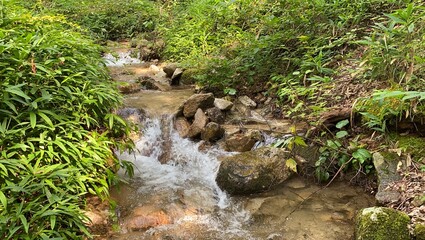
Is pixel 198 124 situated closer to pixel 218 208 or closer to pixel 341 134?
pixel 218 208

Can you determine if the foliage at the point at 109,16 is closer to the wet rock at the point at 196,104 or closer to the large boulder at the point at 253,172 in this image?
the wet rock at the point at 196,104

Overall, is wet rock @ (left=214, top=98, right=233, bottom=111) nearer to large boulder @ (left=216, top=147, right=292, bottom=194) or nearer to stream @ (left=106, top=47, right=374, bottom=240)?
stream @ (left=106, top=47, right=374, bottom=240)

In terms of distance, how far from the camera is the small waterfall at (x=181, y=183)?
3.49 m

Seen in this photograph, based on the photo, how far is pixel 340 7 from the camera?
5.59 m

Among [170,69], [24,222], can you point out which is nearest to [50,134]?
[24,222]

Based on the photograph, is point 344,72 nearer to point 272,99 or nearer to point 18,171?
point 272,99

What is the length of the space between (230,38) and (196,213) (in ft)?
16.8

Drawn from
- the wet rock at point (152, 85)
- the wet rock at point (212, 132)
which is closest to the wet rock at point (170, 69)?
the wet rock at point (152, 85)

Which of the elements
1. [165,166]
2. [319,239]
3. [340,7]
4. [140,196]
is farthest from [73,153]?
[340,7]

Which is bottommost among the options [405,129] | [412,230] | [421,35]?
[412,230]

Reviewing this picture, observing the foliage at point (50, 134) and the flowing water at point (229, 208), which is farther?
the flowing water at point (229, 208)

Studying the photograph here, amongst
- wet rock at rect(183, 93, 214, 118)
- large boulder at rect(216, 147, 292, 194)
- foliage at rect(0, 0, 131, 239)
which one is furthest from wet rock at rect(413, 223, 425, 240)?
wet rock at rect(183, 93, 214, 118)

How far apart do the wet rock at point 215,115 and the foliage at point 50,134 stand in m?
1.77

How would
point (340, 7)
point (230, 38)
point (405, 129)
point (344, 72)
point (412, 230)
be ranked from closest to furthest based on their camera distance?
1. point (412, 230)
2. point (405, 129)
3. point (344, 72)
4. point (340, 7)
5. point (230, 38)
